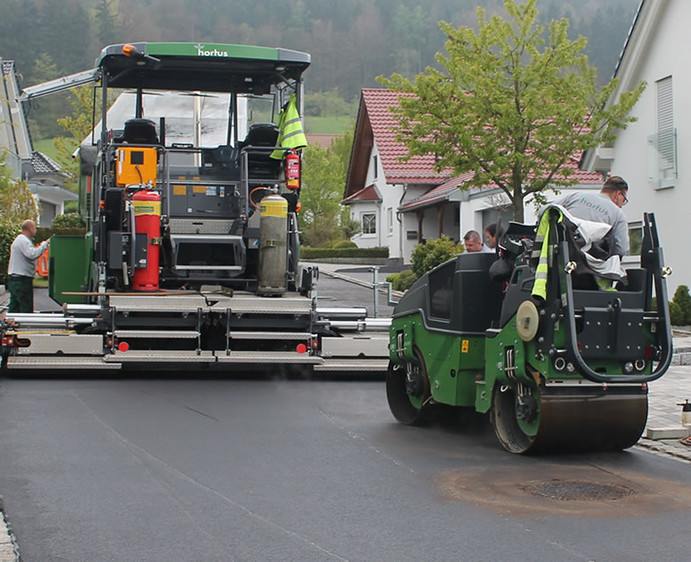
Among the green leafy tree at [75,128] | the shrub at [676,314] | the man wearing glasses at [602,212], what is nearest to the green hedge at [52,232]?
the green leafy tree at [75,128]

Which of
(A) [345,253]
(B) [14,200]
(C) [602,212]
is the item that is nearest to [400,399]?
(C) [602,212]

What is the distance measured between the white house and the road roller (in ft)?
42.2

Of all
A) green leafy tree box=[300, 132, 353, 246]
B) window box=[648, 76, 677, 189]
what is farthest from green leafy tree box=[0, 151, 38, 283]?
green leafy tree box=[300, 132, 353, 246]

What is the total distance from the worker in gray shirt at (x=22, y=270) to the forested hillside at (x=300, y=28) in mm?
90949

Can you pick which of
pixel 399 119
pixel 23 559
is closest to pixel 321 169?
pixel 399 119

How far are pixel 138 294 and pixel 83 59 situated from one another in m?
106

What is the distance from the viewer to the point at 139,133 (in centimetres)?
1345

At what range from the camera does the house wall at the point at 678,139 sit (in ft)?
68.0

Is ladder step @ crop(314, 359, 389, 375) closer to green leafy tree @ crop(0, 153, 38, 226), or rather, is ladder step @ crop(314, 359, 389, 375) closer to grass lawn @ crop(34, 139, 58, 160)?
green leafy tree @ crop(0, 153, 38, 226)

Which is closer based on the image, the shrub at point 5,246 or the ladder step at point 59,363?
the ladder step at point 59,363

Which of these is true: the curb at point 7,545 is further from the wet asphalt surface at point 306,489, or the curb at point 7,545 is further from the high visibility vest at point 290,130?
the high visibility vest at point 290,130

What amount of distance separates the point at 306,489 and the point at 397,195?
39.2 meters

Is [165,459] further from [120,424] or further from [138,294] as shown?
[138,294]

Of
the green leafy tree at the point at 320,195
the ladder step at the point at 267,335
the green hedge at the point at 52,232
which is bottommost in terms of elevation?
the ladder step at the point at 267,335
